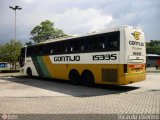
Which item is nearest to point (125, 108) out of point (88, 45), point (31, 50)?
point (88, 45)

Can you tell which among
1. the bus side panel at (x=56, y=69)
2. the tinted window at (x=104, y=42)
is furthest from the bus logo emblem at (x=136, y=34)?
the bus side panel at (x=56, y=69)

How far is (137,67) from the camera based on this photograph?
16.0 m

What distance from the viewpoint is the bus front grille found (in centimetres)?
1538

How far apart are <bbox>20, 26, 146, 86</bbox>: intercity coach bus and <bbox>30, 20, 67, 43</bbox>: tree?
163 feet

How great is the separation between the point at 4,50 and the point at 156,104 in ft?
105

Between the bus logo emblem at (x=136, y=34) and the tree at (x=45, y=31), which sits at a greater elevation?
the tree at (x=45, y=31)

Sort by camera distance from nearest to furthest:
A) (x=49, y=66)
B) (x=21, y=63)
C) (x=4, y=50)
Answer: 1. (x=49, y=66)
2. (x=21, y=63)
3. (x=4, y=50)

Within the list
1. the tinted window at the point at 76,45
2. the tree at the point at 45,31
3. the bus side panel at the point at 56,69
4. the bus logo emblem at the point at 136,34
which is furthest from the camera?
the tree at the point at 45,31

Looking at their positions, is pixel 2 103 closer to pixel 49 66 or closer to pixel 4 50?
pixel 49 66

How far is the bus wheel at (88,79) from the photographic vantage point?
17.6m

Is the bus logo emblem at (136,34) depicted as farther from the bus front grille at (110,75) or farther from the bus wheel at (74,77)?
the bus wheel at (74,77)

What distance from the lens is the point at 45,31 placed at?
2874 inches

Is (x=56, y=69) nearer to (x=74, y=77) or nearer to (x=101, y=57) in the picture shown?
(x=74, y=77)

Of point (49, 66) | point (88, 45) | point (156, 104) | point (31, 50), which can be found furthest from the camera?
point (31, 50)
